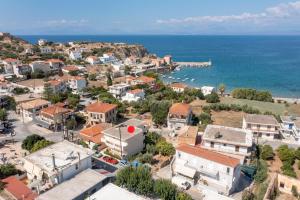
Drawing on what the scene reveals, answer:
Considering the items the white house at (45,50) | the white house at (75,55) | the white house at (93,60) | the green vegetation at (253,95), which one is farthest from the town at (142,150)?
the white house at (45,50)

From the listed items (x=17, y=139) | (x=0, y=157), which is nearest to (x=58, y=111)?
(x=17, y=139)

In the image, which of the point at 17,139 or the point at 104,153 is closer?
the point at 104,153

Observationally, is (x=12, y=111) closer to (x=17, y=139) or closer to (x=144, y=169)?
(x=17, y=139)

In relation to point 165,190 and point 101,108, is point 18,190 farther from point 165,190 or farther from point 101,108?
point 101,108

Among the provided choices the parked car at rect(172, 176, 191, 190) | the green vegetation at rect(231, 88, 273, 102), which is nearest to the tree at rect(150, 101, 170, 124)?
the parked car at rect(172, 176, 191, 190)

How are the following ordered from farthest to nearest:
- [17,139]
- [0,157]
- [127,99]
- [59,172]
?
[127,99]
[17,139]
[0,157]
[59,172]

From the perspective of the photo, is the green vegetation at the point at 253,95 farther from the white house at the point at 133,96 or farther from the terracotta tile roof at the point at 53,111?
the terracotta tile roof at the point at 53,111

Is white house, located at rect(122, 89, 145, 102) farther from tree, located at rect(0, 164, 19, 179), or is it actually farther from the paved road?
tree, located at rect(0, 164, 19, 179)
